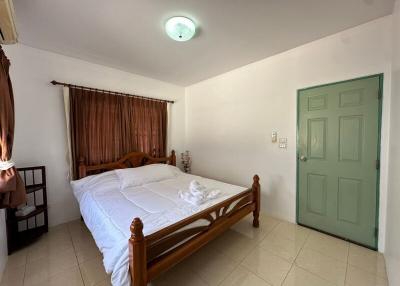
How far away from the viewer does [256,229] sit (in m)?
2.42

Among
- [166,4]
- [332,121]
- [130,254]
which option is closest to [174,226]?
[130,254]

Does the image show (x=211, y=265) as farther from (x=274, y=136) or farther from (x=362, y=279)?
(x=274, y=136)

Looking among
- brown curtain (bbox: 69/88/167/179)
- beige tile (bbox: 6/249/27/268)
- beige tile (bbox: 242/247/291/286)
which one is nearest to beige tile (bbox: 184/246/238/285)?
beige tile (bbox: 242/247/291/286)

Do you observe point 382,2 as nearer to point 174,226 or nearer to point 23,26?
point 174,226

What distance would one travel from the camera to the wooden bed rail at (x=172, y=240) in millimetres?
1184

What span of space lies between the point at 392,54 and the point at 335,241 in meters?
2.16

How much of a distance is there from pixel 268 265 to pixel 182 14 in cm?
270

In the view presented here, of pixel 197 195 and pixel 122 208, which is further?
pixel 197 195

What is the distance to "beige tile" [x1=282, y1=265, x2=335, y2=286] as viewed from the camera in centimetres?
155

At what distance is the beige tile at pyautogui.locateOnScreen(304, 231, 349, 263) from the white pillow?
221 cm

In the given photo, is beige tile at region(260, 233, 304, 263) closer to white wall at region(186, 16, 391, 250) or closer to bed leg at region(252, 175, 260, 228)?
bed leg at region(252, 175, 260, 228)

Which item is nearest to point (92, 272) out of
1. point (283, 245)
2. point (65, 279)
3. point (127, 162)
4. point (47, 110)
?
point (65, 279)

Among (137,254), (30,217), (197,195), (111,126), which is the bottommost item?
(30,217)

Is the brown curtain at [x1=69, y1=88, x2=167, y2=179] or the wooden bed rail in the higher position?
the brown curtain at [x1=69, y1=88, x2=167, y2=179]
